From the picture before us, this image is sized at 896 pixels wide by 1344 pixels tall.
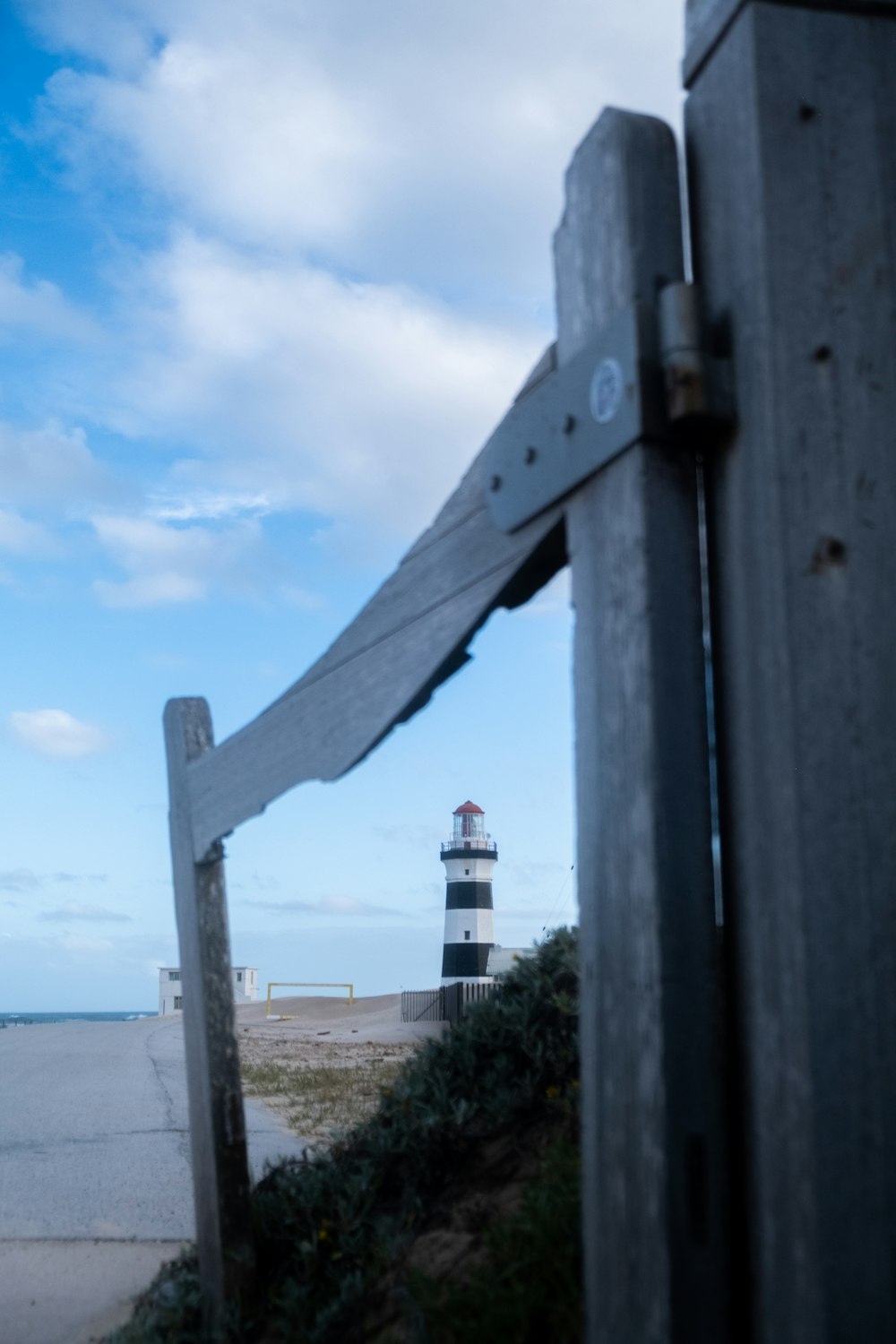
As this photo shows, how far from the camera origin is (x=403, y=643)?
2100mm

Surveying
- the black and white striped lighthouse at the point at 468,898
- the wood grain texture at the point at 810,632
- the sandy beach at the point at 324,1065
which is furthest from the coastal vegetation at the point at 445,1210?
the black and white striped lighthouse at the point at 468,898

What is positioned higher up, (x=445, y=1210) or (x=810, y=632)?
(x=810, y=632)

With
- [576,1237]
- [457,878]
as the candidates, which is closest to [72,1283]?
[576,1237]

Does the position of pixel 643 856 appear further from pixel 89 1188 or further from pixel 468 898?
pixel 468 898

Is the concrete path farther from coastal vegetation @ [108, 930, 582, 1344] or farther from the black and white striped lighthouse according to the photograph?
the black and white striped lighthouse

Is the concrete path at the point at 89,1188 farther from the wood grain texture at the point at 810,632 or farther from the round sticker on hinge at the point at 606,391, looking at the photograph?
the round sticker on hinge at the point at 606,391

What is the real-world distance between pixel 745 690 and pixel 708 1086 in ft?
1.65

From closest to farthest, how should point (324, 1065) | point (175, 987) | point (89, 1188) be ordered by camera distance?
point (89, 1188), point (324, 1065), point (175, 987)

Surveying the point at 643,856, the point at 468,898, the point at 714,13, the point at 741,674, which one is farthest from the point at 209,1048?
the point at 468,898

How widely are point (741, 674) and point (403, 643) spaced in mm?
798

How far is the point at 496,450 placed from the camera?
1928mm

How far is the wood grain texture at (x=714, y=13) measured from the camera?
1.59 m

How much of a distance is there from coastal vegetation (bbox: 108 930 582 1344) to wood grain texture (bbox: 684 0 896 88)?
204cm

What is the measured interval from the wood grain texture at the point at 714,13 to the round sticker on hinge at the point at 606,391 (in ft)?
1.67
